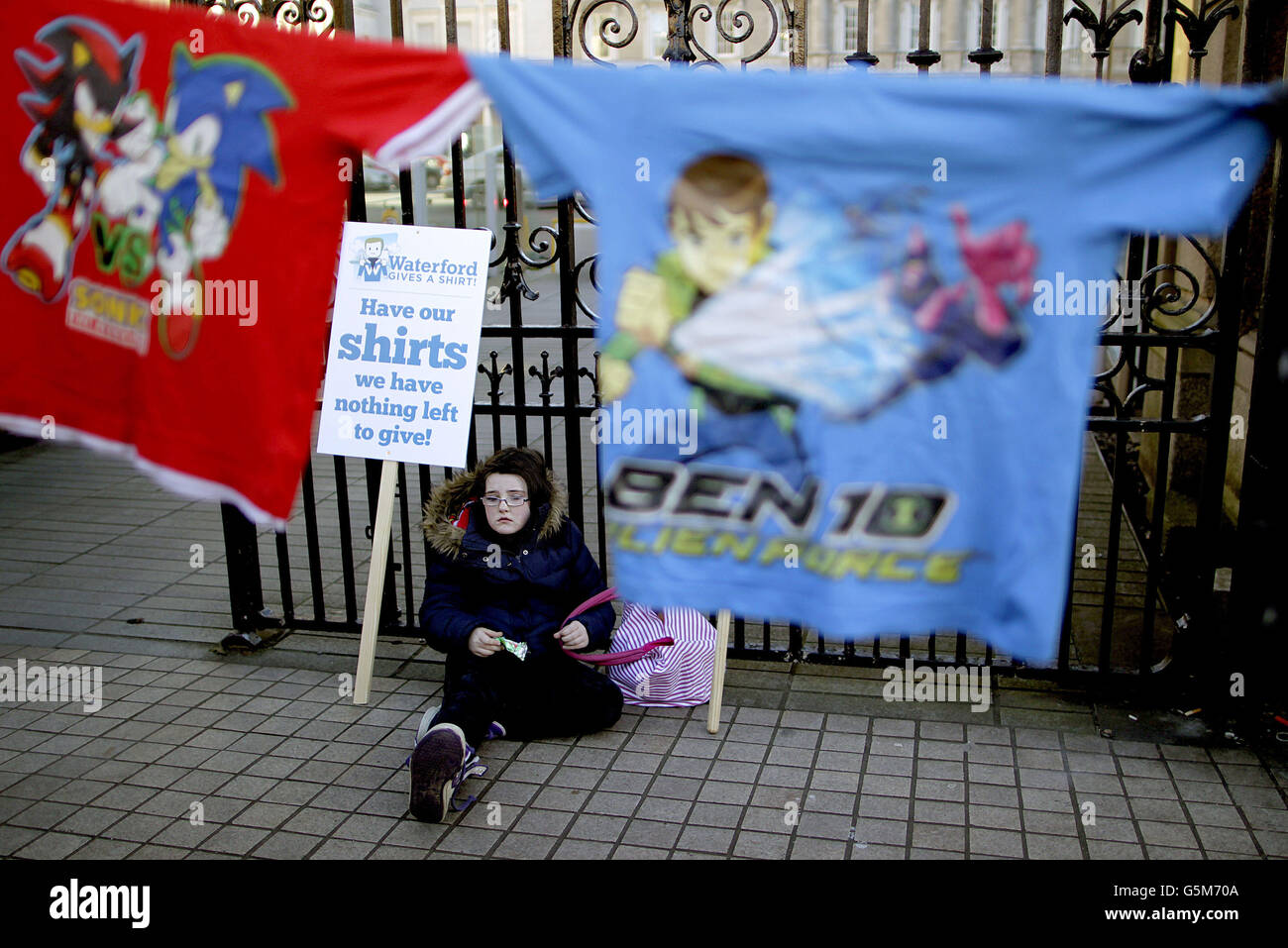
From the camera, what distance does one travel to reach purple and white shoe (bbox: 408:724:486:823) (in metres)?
4.22

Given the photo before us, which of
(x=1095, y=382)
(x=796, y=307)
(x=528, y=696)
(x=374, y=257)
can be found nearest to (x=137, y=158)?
(x=374, y=257)

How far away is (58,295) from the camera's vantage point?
376 centimetres

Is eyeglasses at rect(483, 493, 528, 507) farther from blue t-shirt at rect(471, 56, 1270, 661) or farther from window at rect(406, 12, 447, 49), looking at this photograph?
window at rect(406, 12, 447, 49)

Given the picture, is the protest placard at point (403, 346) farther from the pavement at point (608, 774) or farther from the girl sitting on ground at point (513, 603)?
the pavement at point (608, 774)

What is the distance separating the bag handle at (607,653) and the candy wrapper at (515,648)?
16 centimetres

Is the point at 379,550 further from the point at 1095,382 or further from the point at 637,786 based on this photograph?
the point at 1095,382

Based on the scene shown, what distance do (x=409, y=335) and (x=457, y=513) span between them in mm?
807

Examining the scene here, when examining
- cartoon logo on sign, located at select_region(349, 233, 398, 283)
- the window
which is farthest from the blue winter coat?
the window

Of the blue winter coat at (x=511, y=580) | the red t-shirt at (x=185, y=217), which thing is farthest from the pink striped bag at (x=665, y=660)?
the red t-shirt at (x=185, y=217)

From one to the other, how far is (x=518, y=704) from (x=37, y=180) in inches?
102

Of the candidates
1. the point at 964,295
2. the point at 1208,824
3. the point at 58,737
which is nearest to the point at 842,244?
the point at 964,295

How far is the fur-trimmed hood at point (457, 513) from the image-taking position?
4820mm

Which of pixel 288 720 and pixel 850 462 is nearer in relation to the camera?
pixel 850 462

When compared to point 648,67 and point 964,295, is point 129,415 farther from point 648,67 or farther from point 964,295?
point 964,295
